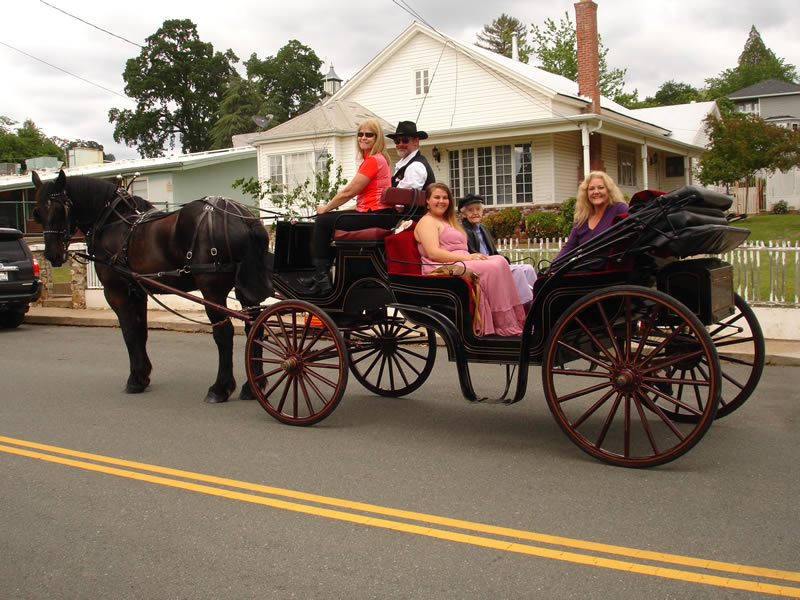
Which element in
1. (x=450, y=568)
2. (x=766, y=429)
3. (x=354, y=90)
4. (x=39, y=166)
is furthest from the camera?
(x=39, y=166)

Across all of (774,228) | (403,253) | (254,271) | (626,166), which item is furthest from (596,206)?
(626,166)

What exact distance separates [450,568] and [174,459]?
284cm

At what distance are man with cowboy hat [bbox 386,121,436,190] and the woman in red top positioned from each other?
5.4 inches

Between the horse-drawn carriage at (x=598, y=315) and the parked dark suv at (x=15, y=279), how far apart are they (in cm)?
957

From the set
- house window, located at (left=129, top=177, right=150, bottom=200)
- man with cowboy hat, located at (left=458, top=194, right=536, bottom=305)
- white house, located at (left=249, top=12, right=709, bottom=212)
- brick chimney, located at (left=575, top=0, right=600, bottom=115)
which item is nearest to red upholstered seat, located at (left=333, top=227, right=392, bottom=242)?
man with cowboy hat, located at (left=458, top=194, right=536, bottom=305)

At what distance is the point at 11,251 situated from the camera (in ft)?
50.6

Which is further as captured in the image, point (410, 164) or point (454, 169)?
point (454, 169)

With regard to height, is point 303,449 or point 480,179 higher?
point 480,179

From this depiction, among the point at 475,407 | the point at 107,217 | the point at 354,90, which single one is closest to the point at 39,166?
the point at 354,90

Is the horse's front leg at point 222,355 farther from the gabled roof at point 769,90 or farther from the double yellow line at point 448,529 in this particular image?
the gabled roof at point 769,90

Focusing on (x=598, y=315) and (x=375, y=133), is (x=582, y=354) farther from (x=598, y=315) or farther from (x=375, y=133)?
(x=375, y=133)

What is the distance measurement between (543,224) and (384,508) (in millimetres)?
19903

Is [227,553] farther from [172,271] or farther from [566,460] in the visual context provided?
[172,271]

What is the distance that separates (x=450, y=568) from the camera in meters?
3.88
